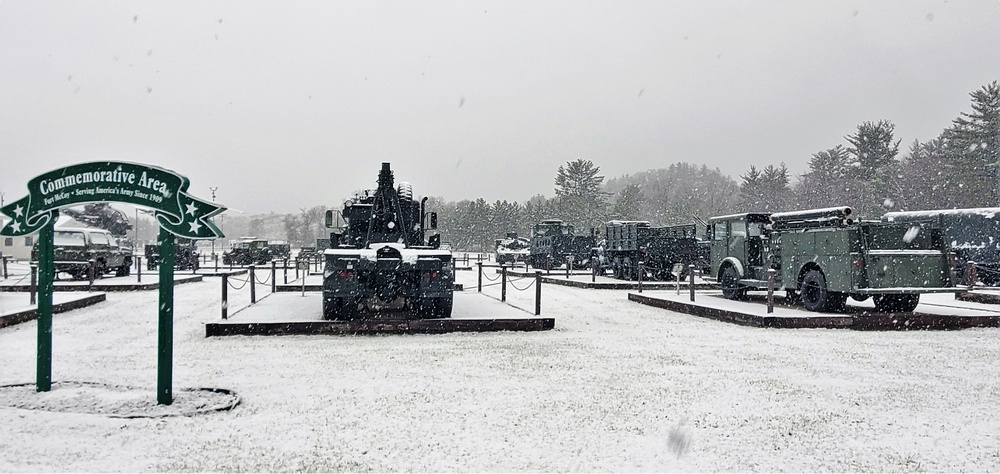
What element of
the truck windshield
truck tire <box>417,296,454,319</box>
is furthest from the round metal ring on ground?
the truck windshield

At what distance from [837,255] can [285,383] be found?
32.6ft

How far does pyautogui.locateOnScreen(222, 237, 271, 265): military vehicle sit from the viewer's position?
42.0 m

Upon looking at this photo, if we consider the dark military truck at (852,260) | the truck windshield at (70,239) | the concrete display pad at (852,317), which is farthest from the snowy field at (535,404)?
the truck windshield at (70,239)

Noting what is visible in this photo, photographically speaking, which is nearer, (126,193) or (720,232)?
(126,193)

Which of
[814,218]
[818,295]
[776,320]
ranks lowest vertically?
[776,320]

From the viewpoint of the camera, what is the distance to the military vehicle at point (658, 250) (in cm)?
2536

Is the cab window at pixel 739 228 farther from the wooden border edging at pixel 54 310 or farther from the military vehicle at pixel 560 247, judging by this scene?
the military vehicle at pixel 560 247

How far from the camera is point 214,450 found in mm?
4738

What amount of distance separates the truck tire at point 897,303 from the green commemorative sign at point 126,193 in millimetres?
11907

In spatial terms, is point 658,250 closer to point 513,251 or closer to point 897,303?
point 897,303

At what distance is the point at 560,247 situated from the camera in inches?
1380

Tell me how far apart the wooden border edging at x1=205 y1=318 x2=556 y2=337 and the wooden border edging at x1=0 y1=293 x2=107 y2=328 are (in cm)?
395

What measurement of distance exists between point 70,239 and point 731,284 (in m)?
22.1

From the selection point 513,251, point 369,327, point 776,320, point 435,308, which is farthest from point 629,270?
point 513,251
